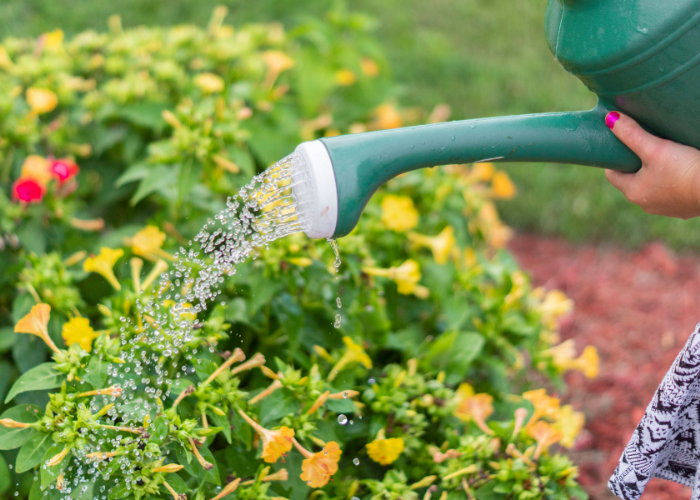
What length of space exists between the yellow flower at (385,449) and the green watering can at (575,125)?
465 mm

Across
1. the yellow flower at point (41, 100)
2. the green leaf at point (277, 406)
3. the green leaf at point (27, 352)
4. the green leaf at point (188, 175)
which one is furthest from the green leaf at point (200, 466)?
the yellow flower at point (41, 100)

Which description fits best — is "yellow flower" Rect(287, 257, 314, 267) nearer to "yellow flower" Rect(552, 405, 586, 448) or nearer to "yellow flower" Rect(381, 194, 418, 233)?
"yellow flower" Rect(381, 194, 418, 233)

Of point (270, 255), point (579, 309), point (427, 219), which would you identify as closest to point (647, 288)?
point (579, 309)

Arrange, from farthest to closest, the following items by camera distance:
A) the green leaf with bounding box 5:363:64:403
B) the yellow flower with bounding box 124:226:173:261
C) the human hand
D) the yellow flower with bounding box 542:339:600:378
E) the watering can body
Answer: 1. the yellow flower with bounding box 542:339:600:378
2. the yellow flower with bounding box 124:226:173:261
3. the green leaf with bounding box 5:363:64:403
4. the human hand
5. the watering can body

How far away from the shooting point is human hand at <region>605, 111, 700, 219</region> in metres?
0.90

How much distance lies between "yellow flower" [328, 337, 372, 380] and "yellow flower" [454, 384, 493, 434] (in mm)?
230

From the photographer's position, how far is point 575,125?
94 centimetres

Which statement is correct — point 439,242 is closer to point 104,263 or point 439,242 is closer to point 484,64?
point 104,263

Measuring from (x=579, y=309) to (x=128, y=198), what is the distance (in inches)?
68.3

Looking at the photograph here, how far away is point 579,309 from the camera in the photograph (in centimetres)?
235

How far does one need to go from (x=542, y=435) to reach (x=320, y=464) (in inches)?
18.2

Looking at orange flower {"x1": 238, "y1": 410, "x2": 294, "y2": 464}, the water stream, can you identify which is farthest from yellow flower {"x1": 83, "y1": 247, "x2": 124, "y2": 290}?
orange flower {"x1": 238, "y1": 410, "x2": 294, "y2": 464}

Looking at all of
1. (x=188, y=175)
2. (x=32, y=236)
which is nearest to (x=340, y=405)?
(x=188, y=175)

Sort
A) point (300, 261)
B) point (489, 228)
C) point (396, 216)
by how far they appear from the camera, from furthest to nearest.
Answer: point (489, 228) < point (396, 216) < point (300, 261)
